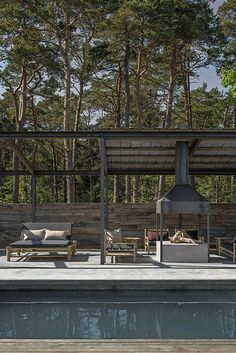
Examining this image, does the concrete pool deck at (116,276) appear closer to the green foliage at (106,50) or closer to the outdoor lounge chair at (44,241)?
the outdoor lounge chair at (44,241)

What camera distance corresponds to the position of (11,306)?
780 centimetres

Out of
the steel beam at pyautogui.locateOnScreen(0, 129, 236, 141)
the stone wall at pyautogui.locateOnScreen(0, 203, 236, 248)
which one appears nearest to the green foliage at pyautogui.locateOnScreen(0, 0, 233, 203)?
the stone wall at pyautogui.locateOnScreen(0, 203, 236, 248)

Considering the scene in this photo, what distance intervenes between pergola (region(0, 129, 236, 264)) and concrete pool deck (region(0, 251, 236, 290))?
108cm

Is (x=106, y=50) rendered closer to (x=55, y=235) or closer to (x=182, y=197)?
(x=55, y=235)

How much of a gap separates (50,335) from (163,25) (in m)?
16.2

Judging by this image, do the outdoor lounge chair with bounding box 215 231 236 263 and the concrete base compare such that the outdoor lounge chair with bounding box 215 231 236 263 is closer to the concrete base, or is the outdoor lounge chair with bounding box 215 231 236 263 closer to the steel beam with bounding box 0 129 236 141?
the concrete base

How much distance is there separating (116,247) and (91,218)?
13.3ft

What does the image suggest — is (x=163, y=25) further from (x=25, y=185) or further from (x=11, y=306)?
(x=25, y=185)

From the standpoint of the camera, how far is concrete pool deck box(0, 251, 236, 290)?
860 centimetres

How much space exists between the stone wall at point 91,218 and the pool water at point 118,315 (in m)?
6.98

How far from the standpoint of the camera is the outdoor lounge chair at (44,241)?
11742mm

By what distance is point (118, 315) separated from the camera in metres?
7.37

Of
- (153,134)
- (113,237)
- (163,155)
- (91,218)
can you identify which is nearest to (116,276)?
(113,237)

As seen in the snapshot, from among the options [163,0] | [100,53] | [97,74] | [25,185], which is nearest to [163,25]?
[163,0]
